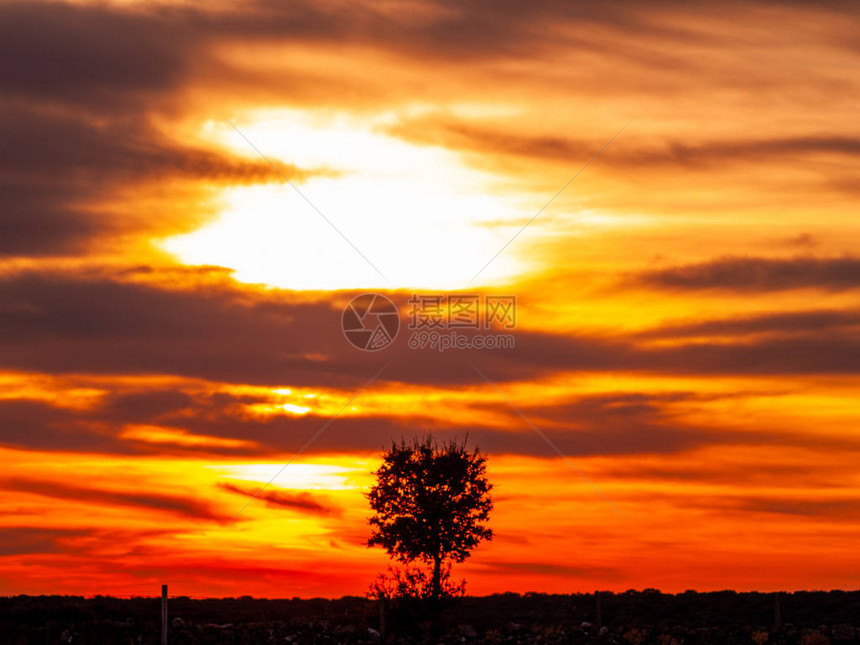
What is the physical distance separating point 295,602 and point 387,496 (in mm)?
17644

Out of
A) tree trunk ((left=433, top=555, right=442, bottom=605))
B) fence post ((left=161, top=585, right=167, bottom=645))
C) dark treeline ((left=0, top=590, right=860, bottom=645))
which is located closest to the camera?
fence post ((left=161, top=585, right=167, bottom=645))

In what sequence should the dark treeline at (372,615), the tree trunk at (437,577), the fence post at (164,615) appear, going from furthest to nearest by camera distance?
1. the tree trunk at (437,577)
2. the dark treeline at (372,615)
3. the fence post at (164,615)

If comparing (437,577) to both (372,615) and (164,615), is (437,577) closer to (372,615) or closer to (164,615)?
(372,615)

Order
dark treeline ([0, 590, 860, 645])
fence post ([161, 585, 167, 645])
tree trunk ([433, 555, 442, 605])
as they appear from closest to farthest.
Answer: fence post ([161, 585, 167, 645]) → dark treeline ([0, 590, 860, 645]) → tree trunk ([433, 555, 442, 605])

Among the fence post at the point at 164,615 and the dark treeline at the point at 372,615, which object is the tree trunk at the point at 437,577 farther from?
the fence post at the point at 164,615

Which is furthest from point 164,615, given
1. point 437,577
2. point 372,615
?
point 437,577

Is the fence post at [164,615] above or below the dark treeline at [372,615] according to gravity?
above

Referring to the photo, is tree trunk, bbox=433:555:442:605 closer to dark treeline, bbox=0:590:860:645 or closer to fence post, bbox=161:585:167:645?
dark treeline, bbox=0:590:860:645

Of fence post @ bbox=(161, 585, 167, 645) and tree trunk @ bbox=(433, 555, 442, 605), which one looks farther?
tree trunk @ bbox=(433, 555, 442, 605)

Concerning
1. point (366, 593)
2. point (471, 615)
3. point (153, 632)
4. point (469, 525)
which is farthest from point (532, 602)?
point (153, 632)

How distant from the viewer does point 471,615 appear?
214 feet

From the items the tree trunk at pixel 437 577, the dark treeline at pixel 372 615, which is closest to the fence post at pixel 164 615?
the dark treeline at pixel 372 615

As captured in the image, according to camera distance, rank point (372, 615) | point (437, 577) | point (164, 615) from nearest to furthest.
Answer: point (164, 615) < point (372, 615) < point (437, 577)

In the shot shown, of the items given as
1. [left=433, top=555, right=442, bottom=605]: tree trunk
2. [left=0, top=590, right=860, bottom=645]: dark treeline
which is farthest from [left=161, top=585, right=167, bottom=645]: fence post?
[left=433, top=555, right=442, bottom=605]: tree trunk
